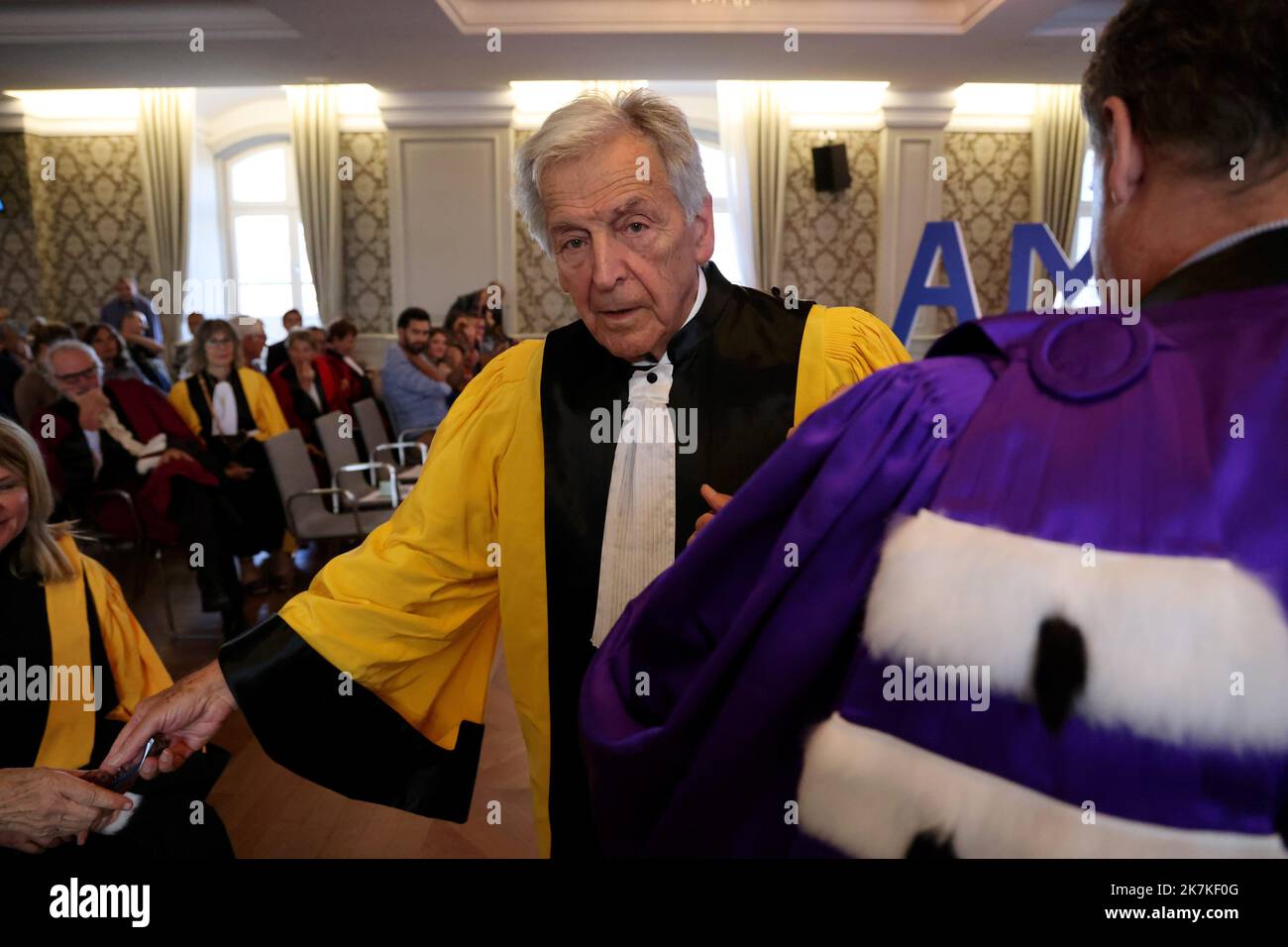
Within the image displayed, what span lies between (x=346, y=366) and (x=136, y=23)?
334 centimetres

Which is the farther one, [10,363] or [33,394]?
[10,363]

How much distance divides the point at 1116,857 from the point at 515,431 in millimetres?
1083

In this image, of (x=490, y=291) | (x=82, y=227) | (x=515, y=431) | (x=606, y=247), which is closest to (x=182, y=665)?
(x=515, y=431)

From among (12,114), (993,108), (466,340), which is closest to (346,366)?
(466,340)

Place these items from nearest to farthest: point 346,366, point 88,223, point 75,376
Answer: point 75,376
point 346,366
point 88,223

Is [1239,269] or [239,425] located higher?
[1239,269]

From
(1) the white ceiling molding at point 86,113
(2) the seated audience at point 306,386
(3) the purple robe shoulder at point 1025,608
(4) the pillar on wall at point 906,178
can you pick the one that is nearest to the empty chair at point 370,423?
(2) the seated audience at point 306,386

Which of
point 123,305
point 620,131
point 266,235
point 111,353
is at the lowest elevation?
point 111,353

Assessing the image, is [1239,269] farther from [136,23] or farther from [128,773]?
[136,23]

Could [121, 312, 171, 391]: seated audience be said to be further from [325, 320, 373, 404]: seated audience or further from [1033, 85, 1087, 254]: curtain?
[1033, 85, 1087, 254]: curtain

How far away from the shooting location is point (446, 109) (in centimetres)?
972
